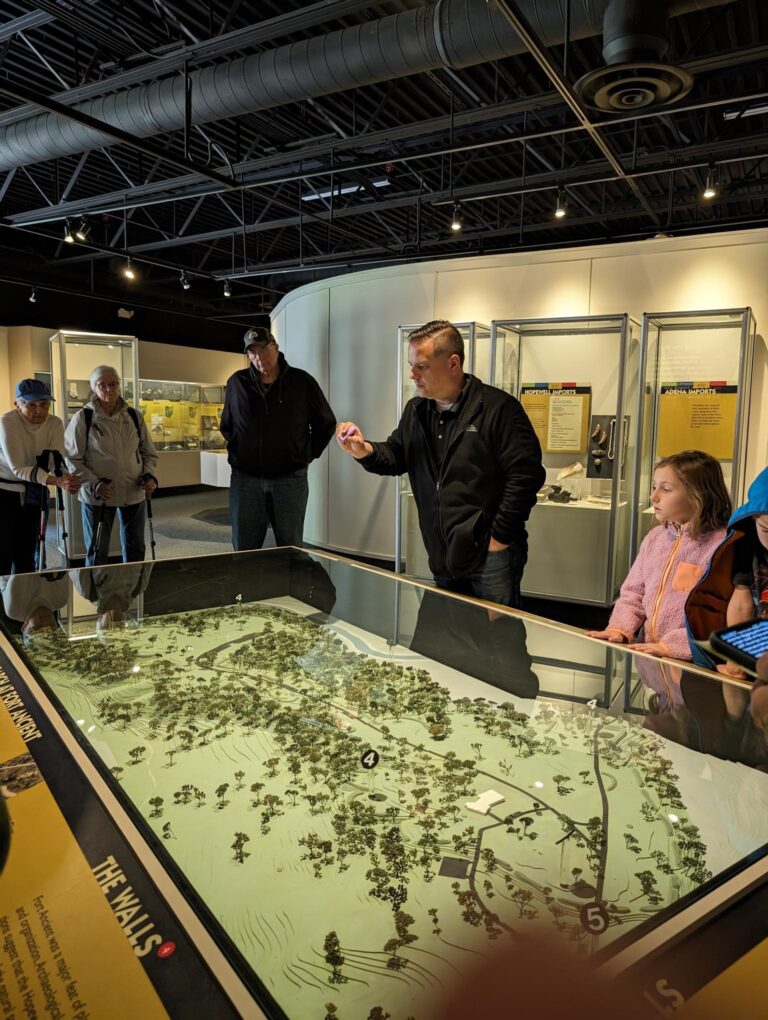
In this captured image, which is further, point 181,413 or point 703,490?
point 181,413

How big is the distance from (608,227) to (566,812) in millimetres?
11741

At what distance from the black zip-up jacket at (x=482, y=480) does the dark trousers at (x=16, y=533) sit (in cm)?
308

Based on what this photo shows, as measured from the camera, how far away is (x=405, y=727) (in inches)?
59.1

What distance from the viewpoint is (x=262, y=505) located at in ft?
13.8

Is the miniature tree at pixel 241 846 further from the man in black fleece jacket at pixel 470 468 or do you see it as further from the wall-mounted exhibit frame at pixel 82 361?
the wall-mounted exhibit frame at pixel 82 361

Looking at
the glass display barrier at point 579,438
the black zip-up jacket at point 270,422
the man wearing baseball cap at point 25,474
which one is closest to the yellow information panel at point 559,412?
the glass display barrier at point 579,438

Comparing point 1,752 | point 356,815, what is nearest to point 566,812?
point 356,815

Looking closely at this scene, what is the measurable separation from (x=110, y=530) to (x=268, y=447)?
1623 mm

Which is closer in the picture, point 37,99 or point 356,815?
point 356,815

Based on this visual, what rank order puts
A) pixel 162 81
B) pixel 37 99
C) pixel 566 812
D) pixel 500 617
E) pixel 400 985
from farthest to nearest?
Result: pixel 162 81, pixel 37 99, pixel 500 617, pixel 566 812, pixel 400 985

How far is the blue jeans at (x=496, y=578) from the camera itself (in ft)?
9.20

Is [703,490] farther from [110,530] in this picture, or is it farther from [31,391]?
[31,391]

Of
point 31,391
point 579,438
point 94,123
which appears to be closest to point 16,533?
point 31,391

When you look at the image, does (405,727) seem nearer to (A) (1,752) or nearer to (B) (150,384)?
(A) (1,752)
